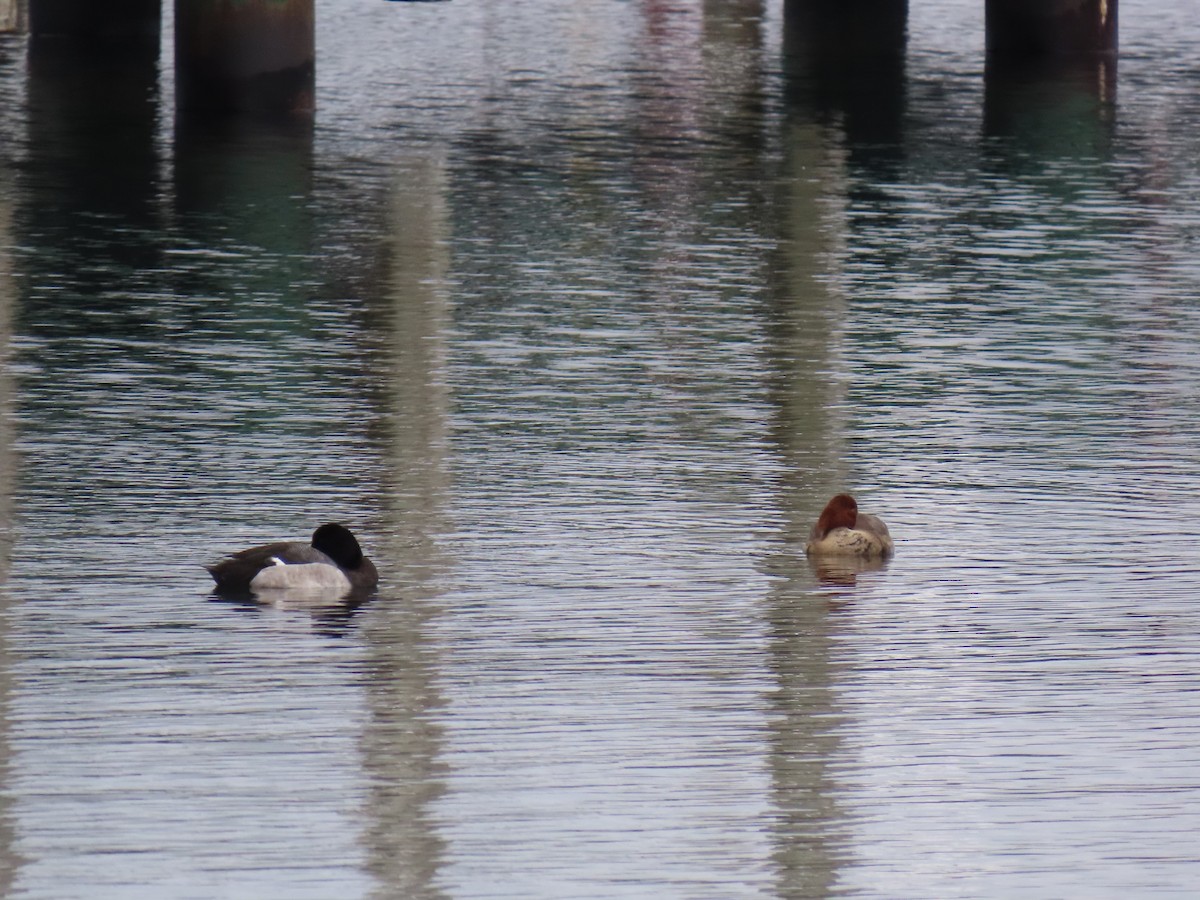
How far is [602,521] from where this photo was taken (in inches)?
619

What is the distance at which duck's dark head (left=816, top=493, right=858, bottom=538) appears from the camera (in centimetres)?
1481

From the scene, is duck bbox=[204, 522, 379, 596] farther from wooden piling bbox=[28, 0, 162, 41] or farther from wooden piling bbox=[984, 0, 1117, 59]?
wooden piling bbox=[28, 0, 162, 41]

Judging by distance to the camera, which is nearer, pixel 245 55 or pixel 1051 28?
pixel 245 55

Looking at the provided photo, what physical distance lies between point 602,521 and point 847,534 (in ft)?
5.39

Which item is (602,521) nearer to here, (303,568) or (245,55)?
(303,568)

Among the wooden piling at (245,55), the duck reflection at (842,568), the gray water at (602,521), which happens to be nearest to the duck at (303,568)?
the gray water at (602,521)

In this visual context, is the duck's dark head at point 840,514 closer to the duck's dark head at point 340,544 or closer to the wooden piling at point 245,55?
the duck's dark head at point 340,544

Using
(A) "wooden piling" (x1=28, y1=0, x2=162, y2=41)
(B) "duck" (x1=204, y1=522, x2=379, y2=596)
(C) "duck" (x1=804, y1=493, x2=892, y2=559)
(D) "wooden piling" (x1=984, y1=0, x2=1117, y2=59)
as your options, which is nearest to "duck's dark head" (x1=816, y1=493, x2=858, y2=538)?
(C) "duck" (x1=804, y1=493, x2=892, y2=559)

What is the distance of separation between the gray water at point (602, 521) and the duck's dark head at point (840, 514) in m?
0.31

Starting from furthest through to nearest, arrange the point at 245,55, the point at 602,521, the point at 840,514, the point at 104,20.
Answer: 1. the point at 104,20
2. the point at 245,55
3. the point at 602,521
4. the point at 840,514

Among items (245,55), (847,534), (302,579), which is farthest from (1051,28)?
(302,579)

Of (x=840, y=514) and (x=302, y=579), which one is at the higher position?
(x=840, y=514)

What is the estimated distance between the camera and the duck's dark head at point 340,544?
14.0 meters

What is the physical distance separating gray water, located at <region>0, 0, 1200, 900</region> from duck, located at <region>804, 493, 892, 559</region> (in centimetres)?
16
